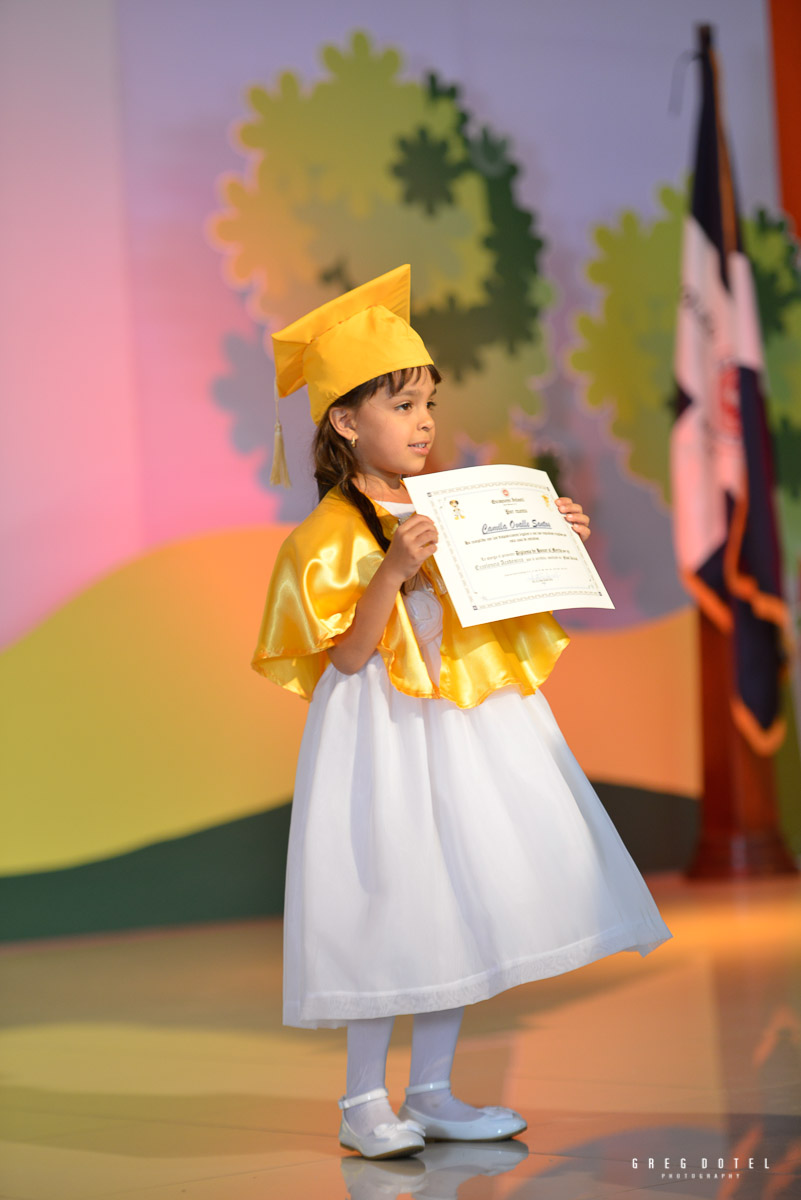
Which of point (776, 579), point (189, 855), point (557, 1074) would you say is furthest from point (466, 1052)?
point (776, 579)

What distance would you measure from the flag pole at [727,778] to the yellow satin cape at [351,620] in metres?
2.87

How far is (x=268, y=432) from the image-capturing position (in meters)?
4.34

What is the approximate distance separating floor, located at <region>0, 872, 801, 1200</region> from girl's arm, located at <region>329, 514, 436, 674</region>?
0.64 m

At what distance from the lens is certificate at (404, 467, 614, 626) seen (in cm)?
177

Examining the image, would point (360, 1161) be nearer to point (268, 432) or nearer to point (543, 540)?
point (543, 540)

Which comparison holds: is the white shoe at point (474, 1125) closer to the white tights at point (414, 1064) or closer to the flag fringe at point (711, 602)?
the white tights at point (414, 1064)

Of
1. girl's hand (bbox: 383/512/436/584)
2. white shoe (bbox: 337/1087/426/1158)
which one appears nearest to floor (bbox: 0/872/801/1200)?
white shoe (bbox: 337/1087/426/1158)

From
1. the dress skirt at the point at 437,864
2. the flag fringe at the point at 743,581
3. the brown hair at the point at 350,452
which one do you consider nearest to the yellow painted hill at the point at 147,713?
the flag fringe at the point at 743,581

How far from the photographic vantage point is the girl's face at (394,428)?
1.97 meters

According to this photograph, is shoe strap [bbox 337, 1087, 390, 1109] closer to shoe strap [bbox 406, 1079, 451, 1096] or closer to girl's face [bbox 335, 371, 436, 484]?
shoe strap [bbox 406, 1079, 451, 1096]

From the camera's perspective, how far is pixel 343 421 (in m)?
2.00

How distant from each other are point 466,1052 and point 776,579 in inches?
109

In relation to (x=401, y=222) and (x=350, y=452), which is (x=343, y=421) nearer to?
(x=350, y=452)

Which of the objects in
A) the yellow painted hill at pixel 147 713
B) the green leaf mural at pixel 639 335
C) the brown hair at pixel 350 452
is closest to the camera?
the brown hair at pixel 350 452
